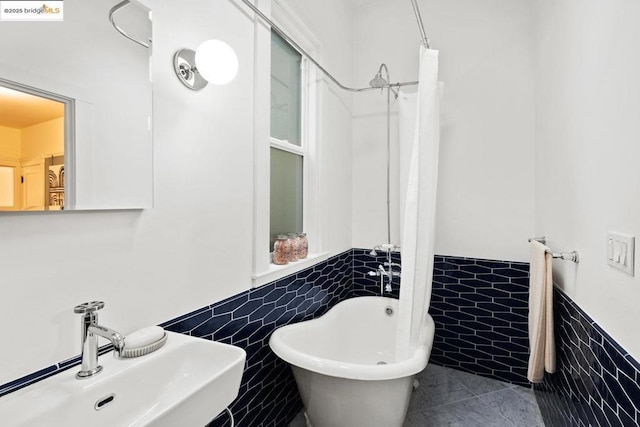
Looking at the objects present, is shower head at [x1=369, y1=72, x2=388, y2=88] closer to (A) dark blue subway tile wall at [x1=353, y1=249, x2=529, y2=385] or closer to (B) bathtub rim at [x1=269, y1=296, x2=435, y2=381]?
(A) dark blue subway tile wall at [x1=353, y1=249, x2=529, y2=385]

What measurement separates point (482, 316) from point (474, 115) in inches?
61.7

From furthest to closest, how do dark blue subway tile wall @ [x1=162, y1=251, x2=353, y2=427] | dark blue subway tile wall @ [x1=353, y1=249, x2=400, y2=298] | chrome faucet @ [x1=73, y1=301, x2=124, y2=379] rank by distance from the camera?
dark blue subway tile wall @ [x1=353, y1=249, x2=400, y2=298] < dark blue subway tile wall @ [x1=162, y1=251, x2=353, y2=427] < chrome faucet @ [x1=73, y1=301, x2=124, y2=379]

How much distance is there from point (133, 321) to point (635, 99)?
1724 mm

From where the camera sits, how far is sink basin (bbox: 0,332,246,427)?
2.54ft

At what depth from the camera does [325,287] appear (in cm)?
238

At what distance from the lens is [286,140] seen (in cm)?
218

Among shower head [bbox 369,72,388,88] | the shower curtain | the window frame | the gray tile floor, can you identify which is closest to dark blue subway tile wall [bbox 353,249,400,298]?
the window frame

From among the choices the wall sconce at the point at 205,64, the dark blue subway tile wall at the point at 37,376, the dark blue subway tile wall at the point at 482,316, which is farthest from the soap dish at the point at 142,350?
the dark blue subway tile wall at the point at 482,316

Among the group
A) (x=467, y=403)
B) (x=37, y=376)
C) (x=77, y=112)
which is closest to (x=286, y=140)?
(x=77, y=112)

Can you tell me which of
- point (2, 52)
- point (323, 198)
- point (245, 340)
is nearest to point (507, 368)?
point (323, 198)

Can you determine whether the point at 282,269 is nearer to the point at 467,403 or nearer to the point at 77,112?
the point at 77,112

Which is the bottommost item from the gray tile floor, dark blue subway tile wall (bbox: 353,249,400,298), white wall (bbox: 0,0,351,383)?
the gray tile floor

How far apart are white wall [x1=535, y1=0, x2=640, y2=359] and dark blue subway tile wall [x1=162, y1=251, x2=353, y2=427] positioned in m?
1.42

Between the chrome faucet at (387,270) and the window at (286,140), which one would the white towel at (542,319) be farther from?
the window at (286,140)
